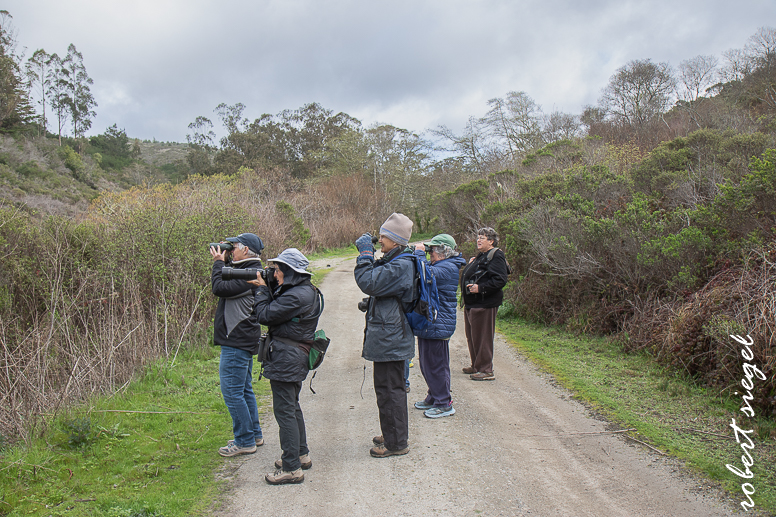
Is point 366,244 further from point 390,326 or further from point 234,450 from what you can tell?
point 234,450

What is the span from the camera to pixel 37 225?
827cm

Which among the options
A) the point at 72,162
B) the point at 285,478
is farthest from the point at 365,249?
the point at 72,162

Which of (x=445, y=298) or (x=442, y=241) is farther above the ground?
(x=442, y=241)

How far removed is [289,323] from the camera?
3.87 m

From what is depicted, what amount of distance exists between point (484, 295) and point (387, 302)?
252 centimetres

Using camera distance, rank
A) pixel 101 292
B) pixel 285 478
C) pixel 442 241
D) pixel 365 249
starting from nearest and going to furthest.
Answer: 1. pixel 285 478
2. pixel 365 249
3. pixel 442 241
4. pixel 101 292

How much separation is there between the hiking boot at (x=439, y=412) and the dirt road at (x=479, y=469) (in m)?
0.08

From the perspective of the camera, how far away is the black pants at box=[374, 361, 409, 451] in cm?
422

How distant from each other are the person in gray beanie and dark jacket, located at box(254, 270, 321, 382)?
503 millimetres

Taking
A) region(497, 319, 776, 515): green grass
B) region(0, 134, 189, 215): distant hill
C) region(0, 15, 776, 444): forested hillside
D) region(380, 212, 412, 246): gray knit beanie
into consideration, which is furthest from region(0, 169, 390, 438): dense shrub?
region(0, 134, 189, 215): distant hill

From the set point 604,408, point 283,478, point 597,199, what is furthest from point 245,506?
point 597,199

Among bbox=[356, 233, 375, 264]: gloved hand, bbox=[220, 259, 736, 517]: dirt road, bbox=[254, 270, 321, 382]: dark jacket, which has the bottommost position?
bbox=[220, 259, 736, 517]: dirt road

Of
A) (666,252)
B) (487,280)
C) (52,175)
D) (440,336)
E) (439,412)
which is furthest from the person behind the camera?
(52,175)

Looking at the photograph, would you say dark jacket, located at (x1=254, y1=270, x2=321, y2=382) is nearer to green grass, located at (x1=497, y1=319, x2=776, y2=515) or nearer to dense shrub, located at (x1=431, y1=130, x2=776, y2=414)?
green grass, located at (x1=497, y1=319, x2=776, y2=515)
